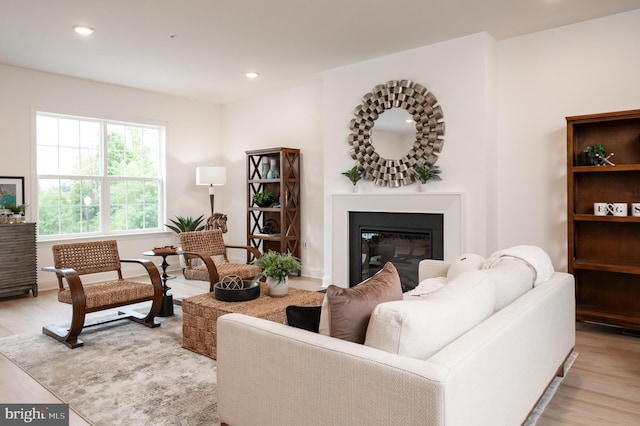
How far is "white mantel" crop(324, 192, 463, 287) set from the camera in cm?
428

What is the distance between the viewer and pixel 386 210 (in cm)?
480

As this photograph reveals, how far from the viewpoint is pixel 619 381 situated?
2709mm

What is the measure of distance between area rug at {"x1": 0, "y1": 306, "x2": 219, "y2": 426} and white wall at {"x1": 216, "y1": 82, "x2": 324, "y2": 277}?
2714 mm

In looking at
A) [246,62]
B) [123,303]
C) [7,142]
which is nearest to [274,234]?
[246,62]

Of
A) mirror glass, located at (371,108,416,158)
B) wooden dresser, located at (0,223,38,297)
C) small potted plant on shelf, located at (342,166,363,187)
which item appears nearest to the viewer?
mirror glass, located at (371,108,416,158)

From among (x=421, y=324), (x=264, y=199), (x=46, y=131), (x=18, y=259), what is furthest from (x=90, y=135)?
(x=421, y=324)

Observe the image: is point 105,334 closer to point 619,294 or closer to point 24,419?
point 24,419

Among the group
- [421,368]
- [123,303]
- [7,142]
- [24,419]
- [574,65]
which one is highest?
[574,65]

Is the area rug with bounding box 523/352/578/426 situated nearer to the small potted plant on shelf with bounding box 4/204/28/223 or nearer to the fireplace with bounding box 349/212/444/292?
the fireplace with bounding box 349/212/444/292

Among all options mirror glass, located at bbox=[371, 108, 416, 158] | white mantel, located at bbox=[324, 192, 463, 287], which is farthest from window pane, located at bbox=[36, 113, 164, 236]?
mirror glass, located at bbox=[371, 108, 416, 158]

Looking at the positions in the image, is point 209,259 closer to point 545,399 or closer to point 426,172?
point 426,172

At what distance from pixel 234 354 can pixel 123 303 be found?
218 cm

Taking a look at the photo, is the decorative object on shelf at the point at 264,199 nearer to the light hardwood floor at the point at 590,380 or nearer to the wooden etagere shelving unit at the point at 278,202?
the wooden etagere shelving unit at the point at 278,202

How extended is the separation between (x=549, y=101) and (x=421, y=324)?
347cm
